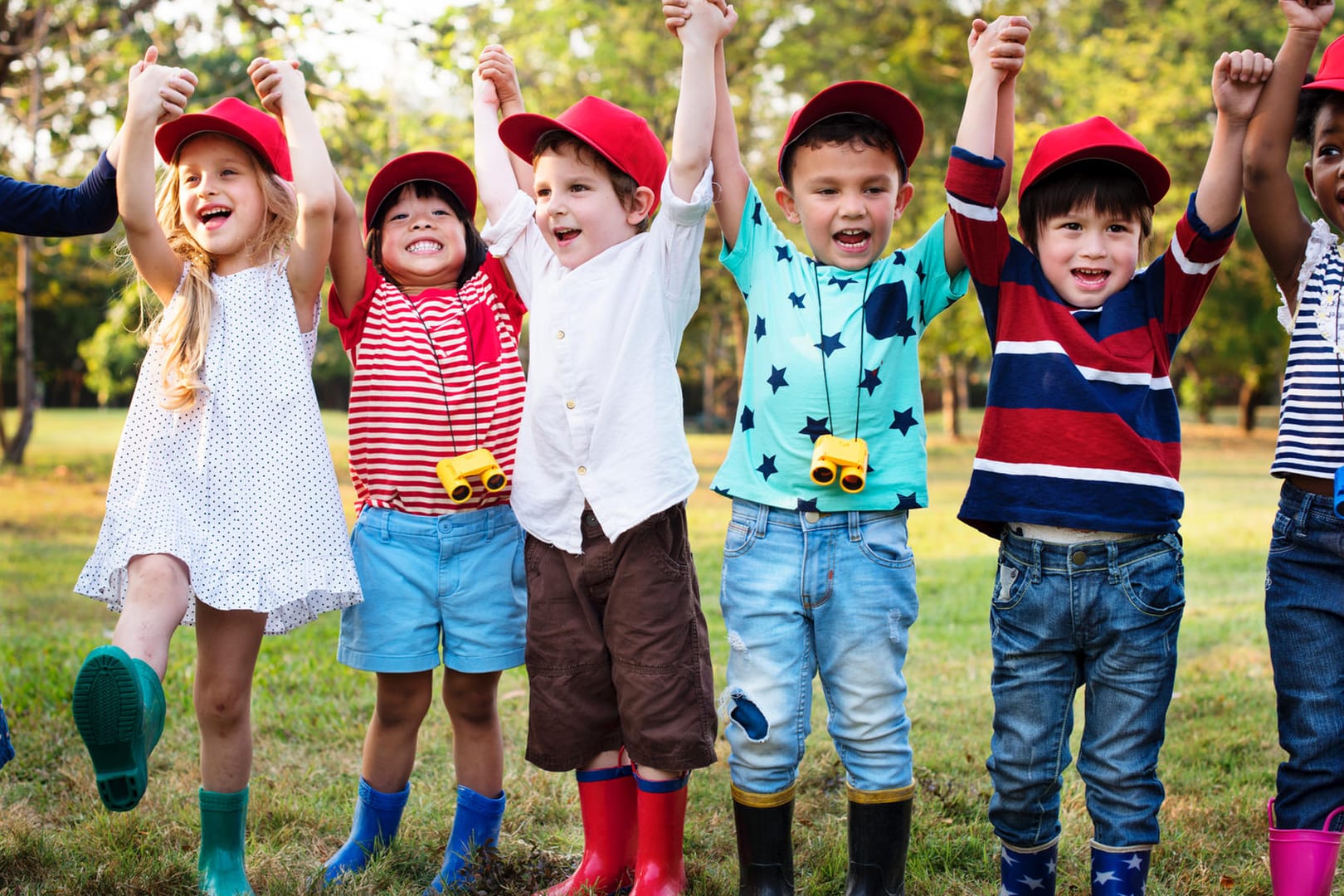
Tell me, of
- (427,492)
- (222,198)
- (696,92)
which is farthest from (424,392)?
(696,92)

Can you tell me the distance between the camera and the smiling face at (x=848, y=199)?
2770mm

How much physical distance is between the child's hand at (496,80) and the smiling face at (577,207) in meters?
0.38

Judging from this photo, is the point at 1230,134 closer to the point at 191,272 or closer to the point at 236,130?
the point at 236,130

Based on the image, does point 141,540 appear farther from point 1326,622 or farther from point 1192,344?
point 1192,344

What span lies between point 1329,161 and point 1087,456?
2.77 ft

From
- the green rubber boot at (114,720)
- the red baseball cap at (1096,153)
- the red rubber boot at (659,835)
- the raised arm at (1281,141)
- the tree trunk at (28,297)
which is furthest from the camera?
the tree trunk at (28,297)

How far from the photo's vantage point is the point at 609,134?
9.25 feet

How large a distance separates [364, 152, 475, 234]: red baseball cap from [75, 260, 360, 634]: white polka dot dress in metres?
0.35

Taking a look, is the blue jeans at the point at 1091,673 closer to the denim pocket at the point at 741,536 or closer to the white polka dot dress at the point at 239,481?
the denim pocket at the point at 741,536

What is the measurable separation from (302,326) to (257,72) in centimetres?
62

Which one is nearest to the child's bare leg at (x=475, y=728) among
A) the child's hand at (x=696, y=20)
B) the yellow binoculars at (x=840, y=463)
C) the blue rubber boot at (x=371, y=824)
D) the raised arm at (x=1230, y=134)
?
the blue rubber boot at (x=371, y=824)

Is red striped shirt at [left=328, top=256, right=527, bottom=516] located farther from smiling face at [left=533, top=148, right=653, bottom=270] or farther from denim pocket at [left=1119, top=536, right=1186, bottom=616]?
denim pocket at [left=1119, top=536, right=1186, bottom=616]

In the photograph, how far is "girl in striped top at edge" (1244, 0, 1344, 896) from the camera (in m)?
2.58

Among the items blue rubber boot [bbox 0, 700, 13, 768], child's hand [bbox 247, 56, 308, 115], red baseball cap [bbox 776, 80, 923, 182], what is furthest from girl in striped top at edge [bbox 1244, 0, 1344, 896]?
blue rubber boot [bbox 0, 700, 13, 768]
